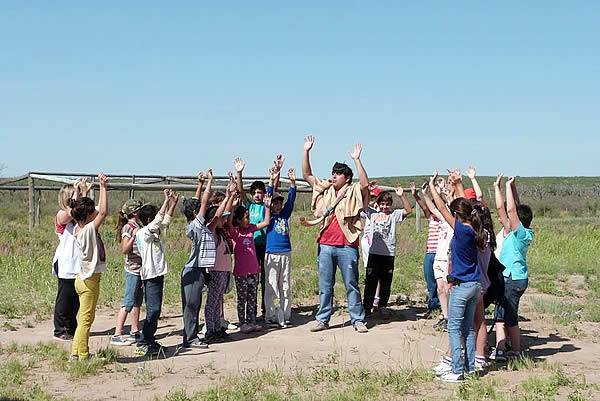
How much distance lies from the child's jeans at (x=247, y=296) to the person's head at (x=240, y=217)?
64 centimetres

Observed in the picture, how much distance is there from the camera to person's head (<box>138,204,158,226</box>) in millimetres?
7477

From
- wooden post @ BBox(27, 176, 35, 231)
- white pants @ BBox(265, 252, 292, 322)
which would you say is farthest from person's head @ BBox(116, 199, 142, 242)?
wooden post @ BBox(27, 176, 35, 231)

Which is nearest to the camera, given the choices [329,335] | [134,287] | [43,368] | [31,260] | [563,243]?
[43,368]

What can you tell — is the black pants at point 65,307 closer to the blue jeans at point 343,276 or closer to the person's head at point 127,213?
the person's head at point 127,213

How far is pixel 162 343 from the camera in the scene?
805 centimetres

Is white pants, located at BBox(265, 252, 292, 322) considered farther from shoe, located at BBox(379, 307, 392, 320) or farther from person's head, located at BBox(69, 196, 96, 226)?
person's head, located at BBox(69, 196, 96, 226)

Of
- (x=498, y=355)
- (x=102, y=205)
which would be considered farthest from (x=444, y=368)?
(x=102, y=205)

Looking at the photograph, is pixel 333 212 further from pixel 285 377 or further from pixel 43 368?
pixel 43 368

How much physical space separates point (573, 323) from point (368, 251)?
116 inches

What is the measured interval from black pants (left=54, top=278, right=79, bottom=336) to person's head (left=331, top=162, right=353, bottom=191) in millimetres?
3373

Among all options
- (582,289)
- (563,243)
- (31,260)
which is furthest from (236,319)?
(563,243)

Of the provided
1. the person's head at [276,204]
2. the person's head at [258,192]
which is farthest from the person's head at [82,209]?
the person's head at [276,204]

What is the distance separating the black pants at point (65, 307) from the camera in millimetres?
7934

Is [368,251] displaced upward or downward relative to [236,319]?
upward
